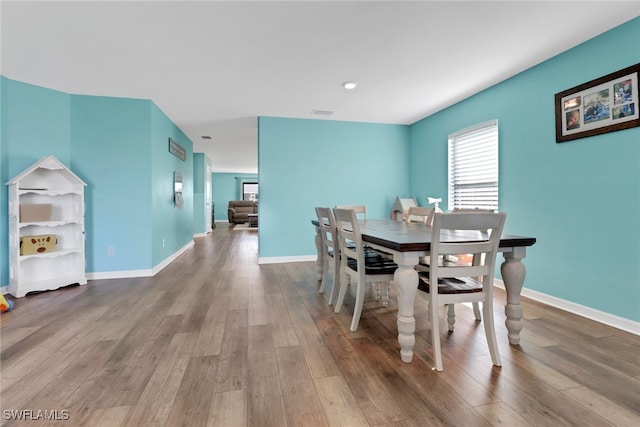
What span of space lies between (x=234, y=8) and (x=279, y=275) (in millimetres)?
2900

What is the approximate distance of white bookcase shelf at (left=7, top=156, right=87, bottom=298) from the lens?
3012 mm

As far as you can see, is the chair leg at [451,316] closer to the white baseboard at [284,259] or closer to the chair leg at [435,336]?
the chair leg at [435,336]

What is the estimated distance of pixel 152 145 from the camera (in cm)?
388

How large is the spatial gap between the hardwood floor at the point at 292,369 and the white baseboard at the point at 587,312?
0.11 m

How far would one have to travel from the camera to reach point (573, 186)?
2605mm

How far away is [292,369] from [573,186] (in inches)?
111

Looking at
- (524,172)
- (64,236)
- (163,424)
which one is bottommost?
(163,424)

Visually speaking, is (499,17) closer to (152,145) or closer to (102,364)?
(102,364)

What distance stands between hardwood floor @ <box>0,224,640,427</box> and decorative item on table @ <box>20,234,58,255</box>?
64 centimetres

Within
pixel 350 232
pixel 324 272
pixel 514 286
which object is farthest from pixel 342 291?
pixel 514 286

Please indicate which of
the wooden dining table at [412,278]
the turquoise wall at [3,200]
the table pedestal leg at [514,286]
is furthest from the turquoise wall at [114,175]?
the table pedestal leg at [514,286]

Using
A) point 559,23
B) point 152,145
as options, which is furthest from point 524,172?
point 152,145

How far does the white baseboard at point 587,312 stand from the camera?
7.14 ft

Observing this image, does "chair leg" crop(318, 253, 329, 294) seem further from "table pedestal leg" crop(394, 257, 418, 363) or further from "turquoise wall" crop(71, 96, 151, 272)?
"turquoise wall" crop(71, 96, 151, 272)
